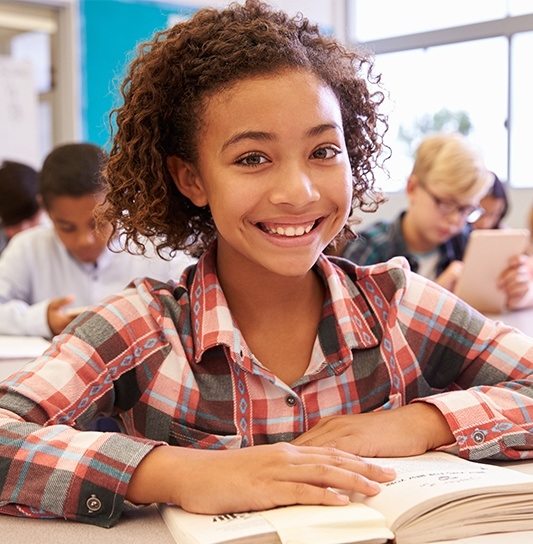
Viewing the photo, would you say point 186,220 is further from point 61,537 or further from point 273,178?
point 61,537

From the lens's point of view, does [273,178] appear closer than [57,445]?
No

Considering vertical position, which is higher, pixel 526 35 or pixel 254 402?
pixel 526 35

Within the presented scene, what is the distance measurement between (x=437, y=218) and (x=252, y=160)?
1871 millimetres

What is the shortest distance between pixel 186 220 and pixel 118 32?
169 inches

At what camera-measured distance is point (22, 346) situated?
6.23 ft

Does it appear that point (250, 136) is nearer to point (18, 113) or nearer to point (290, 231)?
point (290, 231)

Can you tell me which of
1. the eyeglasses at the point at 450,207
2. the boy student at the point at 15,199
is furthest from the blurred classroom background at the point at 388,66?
the eyeglasses at the point at 450,207

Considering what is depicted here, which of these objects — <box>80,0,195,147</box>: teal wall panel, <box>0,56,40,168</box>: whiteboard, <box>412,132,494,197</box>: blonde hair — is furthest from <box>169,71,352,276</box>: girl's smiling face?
<box>80,0,195,147</box>: teal wall panel

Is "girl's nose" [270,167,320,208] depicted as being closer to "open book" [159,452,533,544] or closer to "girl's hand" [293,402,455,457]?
"girl's hand" [293,402,455,457]

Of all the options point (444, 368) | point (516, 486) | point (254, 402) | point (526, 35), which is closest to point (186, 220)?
point (254, 402)

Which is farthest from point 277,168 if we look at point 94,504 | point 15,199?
point 15,199

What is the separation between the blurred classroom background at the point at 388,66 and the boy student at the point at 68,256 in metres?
2.05

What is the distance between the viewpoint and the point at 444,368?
1.17 meters

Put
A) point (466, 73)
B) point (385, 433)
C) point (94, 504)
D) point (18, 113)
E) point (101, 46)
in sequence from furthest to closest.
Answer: point (466, 73), point (101, 46), point (18, 113), point (385, 433), point (94, 504)
